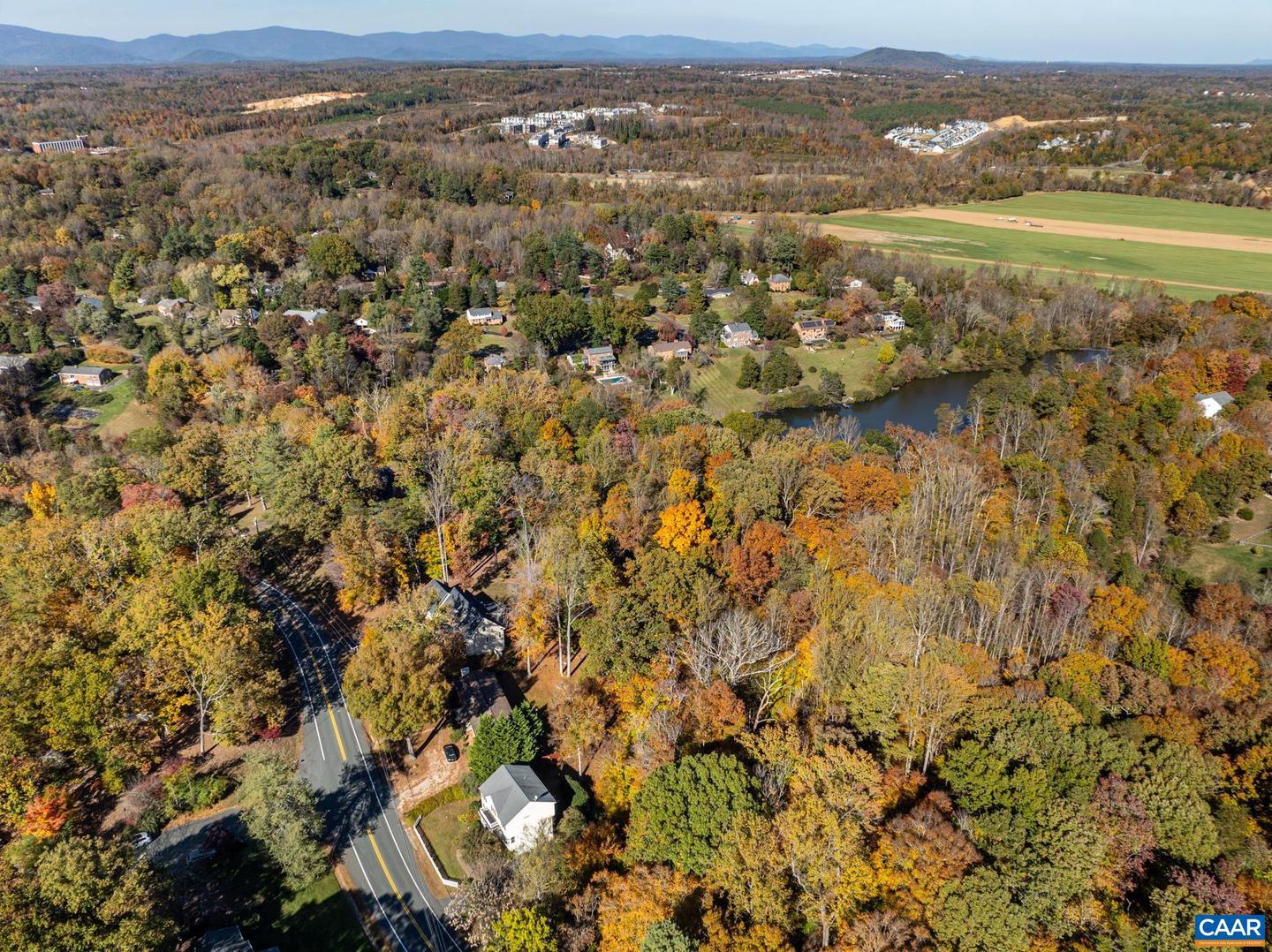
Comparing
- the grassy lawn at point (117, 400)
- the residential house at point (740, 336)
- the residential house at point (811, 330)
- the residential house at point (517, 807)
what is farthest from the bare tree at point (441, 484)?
A: the residential house at point (811, 330)

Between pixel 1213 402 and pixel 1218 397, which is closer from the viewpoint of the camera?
pixel 1213 402

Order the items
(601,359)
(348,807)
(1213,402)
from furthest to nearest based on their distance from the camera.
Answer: (601,359) < (1213,402) < (348,807)

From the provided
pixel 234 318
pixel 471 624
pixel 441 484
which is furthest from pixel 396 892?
pixel 234 318

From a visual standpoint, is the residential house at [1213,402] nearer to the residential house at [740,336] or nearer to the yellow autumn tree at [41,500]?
the residential house at [740,336]

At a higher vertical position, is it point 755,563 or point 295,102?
point 295,102

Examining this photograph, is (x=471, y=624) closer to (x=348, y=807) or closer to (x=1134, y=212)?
(x=348, y=807)

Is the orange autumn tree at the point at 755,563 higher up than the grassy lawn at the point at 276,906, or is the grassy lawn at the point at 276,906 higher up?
the orange autumn tree at the point at 755,563
